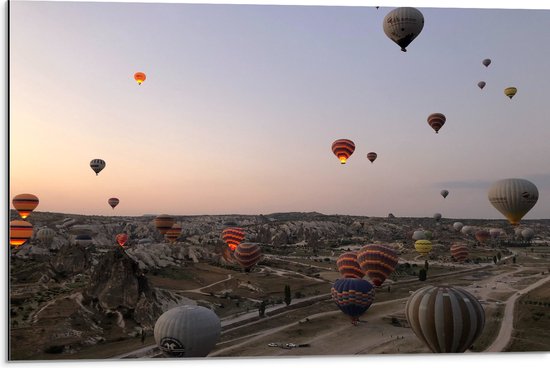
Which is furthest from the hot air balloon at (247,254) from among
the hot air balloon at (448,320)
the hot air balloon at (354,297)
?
the hot air balloon at (448,320)

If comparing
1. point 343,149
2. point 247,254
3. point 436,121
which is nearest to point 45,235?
point 247,254

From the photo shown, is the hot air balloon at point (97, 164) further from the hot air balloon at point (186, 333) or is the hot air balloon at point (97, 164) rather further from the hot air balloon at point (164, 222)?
the hot air balloon at point (164, 222)

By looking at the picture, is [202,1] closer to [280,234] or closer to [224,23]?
[224,23]

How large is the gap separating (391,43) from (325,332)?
48.2 ft

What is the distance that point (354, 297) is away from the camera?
979 inches

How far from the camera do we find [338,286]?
2592cm

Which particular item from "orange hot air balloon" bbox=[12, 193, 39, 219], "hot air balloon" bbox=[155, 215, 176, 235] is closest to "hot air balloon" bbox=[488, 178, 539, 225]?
"orange hot air balloon" bbox=[12, 193, 39, 219]

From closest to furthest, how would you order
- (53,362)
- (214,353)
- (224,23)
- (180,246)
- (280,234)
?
1. (53,362)
2. (224,23)
3. (214,353)
4. (180,246)
5. (280,234)

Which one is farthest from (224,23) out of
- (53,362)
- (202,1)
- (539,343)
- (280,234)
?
(280,234)

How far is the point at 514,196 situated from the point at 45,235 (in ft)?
164

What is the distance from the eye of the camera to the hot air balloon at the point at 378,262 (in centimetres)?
2780

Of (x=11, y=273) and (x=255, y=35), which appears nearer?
(x=11, y=273)

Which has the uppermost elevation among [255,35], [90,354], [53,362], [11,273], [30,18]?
[255,35]

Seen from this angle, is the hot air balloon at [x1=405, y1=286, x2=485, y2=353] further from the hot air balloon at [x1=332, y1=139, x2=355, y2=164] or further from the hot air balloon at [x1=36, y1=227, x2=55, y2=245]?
the hot air balloon at [x1=36, y1=227, x2=55, y2=245]
